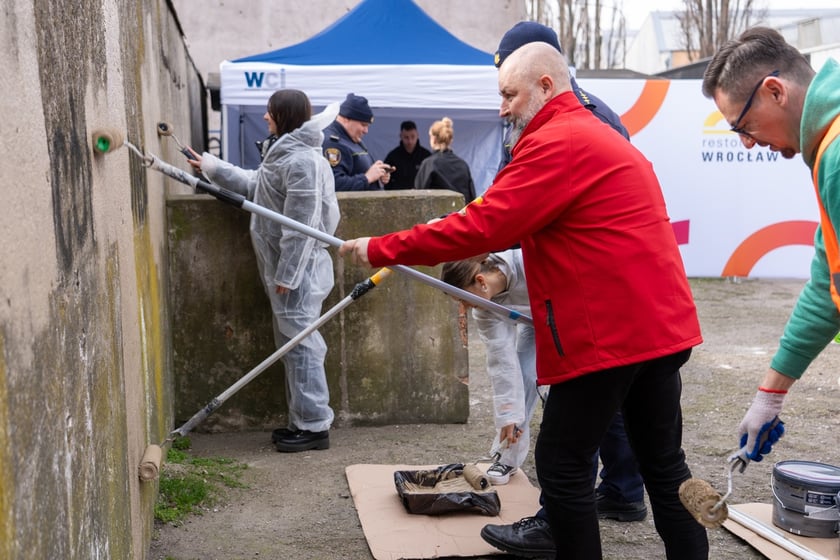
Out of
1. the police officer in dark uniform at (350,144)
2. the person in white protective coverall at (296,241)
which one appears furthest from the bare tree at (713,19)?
the person in white protective coverall at (296,241)

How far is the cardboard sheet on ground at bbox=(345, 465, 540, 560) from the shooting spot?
12.0ft

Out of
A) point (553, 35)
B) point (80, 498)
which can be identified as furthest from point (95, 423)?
point (553, 35)

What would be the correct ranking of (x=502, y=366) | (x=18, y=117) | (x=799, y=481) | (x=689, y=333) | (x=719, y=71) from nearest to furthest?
(x=18, y=117)
(x=719, y=71)
(x=689, y=333)
(x=799, y=481)
(x=502, y=366)

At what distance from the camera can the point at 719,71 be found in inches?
91.0

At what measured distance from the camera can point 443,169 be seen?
7.73 meters

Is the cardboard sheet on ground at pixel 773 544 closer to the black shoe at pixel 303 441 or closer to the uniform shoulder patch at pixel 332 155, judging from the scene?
the black shoe at pixel 303 441

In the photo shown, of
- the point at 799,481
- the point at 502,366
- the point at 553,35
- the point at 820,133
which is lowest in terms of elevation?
the point at 799,481

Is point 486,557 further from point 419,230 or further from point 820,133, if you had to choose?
point 820,133

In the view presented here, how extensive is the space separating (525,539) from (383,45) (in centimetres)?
727

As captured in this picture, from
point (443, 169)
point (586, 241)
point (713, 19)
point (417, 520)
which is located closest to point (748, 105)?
point (586, 241)

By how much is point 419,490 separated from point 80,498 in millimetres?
2282

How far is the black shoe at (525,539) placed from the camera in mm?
3562

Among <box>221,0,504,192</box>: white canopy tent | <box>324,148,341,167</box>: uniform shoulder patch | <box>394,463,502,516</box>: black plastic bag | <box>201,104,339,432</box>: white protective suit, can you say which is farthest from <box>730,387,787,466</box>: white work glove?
<box>221,0,504,192</box>: white canopy tent

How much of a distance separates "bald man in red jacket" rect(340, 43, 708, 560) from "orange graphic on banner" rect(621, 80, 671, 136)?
806cm
